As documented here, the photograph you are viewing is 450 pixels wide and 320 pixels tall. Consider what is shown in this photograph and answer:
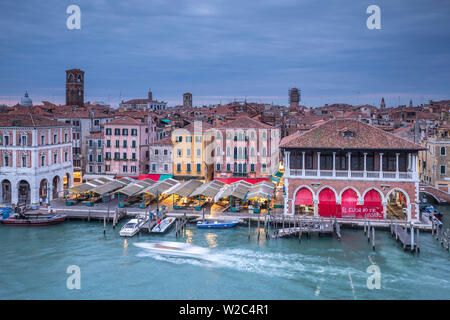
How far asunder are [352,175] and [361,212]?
290 cm

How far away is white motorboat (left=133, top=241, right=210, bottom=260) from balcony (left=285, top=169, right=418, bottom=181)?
31.7 ft

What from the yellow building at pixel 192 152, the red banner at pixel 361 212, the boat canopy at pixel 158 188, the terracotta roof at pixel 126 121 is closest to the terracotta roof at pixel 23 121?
the terracotta roof at pixel 126 121

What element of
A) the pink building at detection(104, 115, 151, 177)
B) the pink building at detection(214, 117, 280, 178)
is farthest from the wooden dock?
the pink building at detection(104, 115, 151, 177)

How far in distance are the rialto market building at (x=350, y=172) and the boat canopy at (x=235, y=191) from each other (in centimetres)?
433

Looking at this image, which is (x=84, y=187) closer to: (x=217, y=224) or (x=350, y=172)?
(x=217, y=224)

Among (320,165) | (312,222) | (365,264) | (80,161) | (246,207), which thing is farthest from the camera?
(80,161)

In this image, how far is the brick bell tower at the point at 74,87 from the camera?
7500 cm

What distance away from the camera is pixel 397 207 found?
3697cm

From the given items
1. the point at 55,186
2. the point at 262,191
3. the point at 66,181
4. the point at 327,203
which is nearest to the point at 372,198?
the point at 327,203

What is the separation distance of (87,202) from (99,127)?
54.8 ft

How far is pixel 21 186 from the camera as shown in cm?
4206

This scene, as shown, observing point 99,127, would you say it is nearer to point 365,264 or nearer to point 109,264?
point 109,264

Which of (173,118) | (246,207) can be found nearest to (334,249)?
(246,207)

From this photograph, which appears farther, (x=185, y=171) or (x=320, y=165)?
(x=185, y=171)
